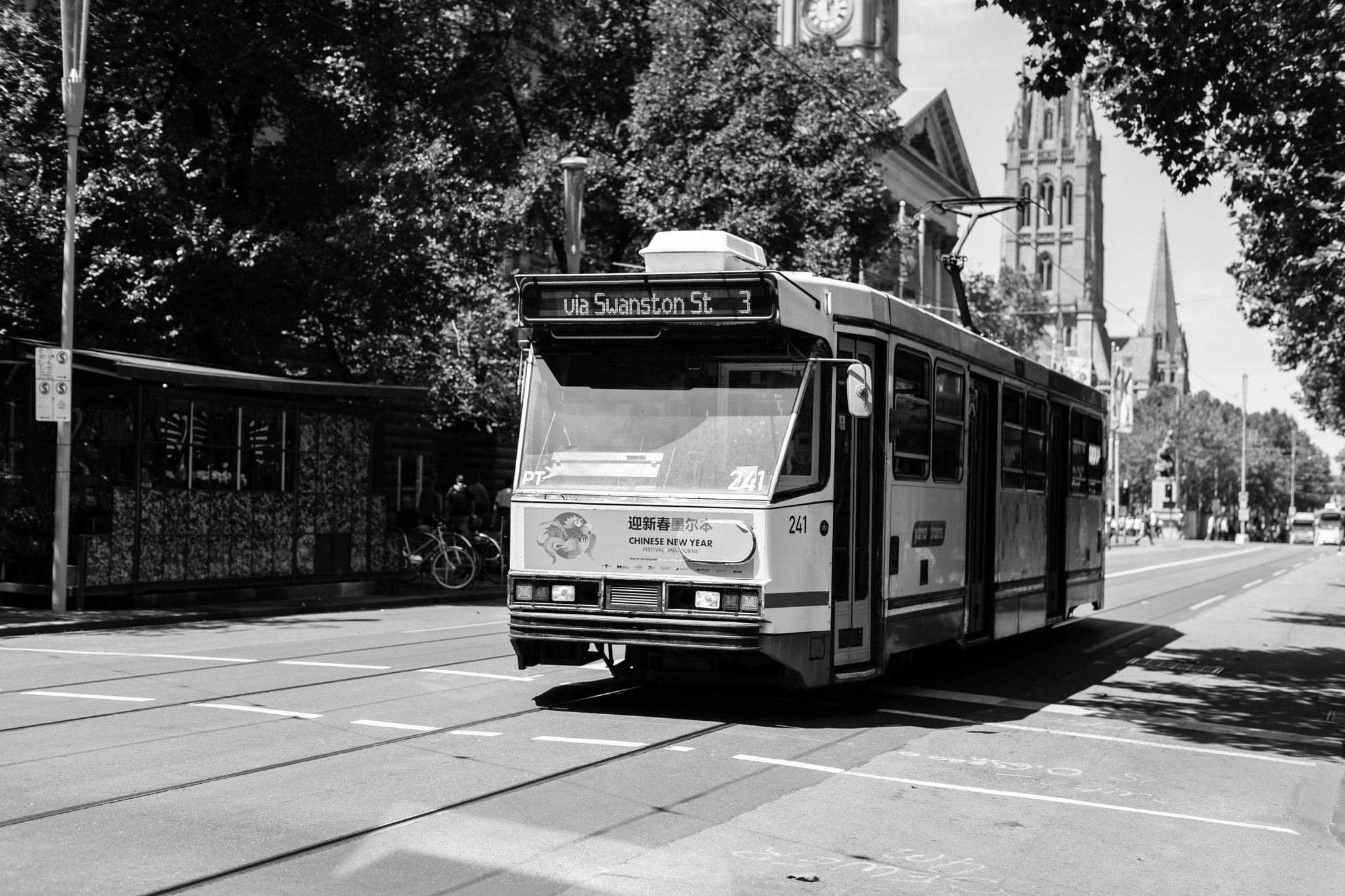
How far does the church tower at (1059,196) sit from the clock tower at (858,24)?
6832 cm

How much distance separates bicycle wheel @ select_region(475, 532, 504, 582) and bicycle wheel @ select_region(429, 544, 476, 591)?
0.44 metres

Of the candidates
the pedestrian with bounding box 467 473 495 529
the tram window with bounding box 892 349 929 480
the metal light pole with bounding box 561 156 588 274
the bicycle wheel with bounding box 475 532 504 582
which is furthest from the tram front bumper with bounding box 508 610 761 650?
the pedestrian with bounding box 467 473 495 529

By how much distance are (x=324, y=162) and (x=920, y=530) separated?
16031mm

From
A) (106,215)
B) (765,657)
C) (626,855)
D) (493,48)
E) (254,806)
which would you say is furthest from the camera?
(493,48)

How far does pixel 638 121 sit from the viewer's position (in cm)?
2956

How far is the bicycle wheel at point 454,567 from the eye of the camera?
24.9m

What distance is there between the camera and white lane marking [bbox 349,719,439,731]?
363 inches

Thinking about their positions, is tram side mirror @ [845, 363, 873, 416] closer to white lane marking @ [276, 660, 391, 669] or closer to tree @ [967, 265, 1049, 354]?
white lane marking @ [276, 660, 391, 669]

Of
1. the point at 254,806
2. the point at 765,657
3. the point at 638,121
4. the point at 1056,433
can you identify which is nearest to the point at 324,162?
the point at 638,121

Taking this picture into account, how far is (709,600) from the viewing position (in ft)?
31.3

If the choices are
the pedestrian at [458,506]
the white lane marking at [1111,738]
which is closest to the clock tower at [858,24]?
the pedestrian at [458,506]

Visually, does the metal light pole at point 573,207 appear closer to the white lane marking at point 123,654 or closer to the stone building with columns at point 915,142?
the white lane marking at point 123,654

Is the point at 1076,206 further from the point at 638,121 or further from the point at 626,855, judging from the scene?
the point at 626,855

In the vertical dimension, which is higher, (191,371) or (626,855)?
(191,371)
